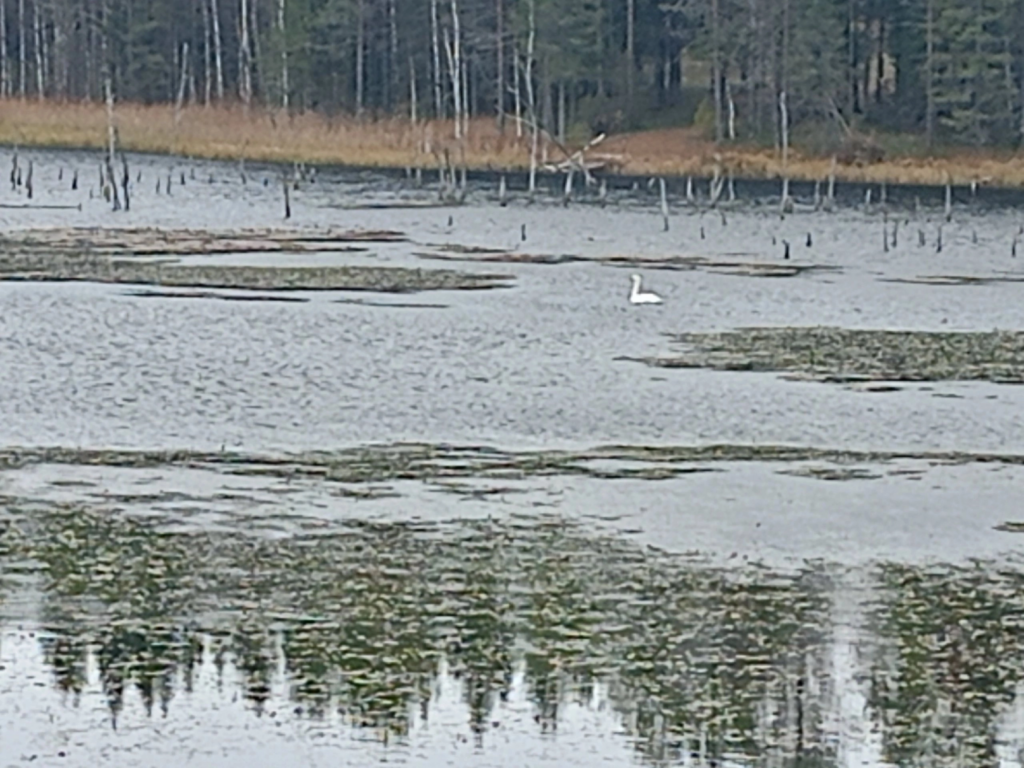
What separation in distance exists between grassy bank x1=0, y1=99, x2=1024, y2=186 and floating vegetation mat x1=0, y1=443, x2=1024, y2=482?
51.5 meters

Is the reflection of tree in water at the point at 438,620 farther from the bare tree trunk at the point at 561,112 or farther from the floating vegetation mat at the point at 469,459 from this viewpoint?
the bare tree trunk at the point at 561,112

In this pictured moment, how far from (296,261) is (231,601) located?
91.6 feet

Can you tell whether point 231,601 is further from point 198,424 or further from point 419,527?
point 198,424

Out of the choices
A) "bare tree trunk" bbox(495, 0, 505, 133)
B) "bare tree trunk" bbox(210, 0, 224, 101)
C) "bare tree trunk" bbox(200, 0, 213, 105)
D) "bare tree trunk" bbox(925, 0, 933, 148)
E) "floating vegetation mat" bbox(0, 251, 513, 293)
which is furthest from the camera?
"bare tree trunk" bbox(200, 0, 213, 105)

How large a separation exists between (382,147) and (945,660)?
62758mm

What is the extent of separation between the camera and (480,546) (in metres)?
16.0

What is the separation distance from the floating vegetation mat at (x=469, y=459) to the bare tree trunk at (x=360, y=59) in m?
64.5

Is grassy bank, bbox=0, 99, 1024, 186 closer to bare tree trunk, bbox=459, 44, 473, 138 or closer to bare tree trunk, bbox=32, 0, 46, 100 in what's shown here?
bare tree trunk, bbox=459, 44, 473, 138

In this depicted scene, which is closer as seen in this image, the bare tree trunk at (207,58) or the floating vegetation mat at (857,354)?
A: the floating vegetation mat at (857,354)

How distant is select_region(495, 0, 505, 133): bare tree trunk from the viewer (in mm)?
79250

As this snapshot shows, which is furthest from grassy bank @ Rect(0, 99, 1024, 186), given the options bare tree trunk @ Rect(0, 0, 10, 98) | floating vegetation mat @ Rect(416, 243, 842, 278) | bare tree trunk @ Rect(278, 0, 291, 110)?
floating vegetation mat @ Rect(416, 243, 842, 278)

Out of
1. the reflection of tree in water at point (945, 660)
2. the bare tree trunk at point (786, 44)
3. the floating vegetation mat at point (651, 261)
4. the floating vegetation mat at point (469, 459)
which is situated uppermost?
the bare tree trunk at point (786, 44)

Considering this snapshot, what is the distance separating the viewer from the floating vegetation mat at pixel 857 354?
27344 millimetres

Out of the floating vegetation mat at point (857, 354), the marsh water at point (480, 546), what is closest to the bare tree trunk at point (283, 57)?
the marsh water at point (480, 546)
